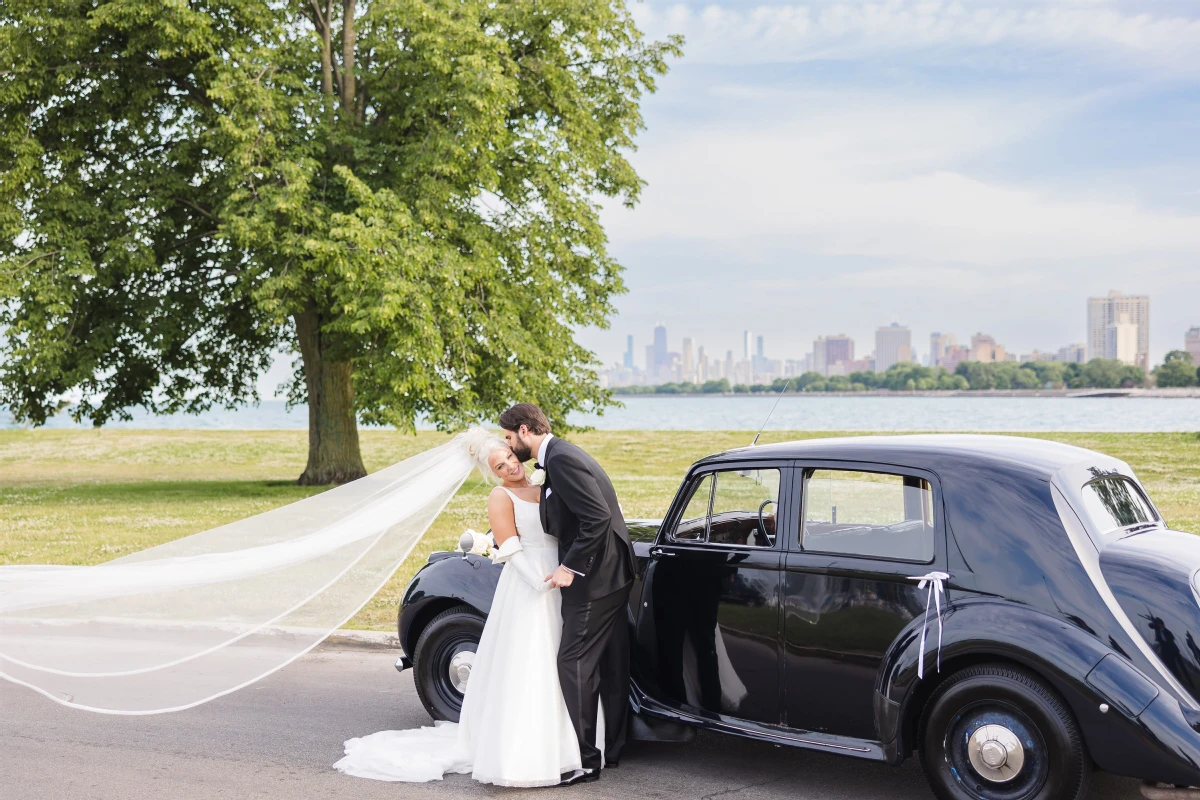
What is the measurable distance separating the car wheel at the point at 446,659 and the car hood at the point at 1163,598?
345 centimetres

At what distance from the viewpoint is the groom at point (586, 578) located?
564cm

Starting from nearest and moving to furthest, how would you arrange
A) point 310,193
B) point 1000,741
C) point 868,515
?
point 1000,741, point 868,515, point 310,193

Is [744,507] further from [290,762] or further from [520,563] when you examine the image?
[290,762]

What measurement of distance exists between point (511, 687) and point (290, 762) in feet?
4.61

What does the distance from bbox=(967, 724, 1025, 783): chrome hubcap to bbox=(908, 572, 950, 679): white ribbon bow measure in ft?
1.06

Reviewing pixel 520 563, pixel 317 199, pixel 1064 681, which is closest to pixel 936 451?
pixel 1064 681

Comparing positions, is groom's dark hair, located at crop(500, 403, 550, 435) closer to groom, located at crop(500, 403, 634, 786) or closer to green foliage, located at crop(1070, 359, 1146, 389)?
groom, located at crop(500, 403, 634, 786)

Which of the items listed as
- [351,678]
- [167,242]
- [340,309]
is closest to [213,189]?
[167,242]

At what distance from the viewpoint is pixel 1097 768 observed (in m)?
4.64

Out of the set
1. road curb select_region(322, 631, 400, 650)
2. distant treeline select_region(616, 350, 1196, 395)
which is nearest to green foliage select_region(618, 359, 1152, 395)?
distant treeline select_region(616, 350, 1196, 395)

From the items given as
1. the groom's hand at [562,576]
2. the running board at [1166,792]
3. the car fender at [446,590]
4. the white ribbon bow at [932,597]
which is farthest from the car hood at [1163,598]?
the car fender at [446,590]

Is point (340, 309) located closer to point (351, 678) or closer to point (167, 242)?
point (167, 242)

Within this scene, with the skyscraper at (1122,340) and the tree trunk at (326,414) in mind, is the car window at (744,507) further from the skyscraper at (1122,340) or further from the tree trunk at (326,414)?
the skyscraper at (1122,340)

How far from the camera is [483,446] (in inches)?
235
